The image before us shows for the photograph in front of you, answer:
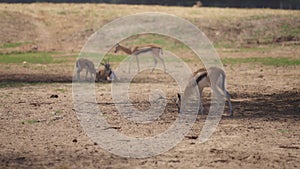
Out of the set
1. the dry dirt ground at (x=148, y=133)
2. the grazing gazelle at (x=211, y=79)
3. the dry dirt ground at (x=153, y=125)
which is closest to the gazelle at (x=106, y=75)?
the dry dirt ground at (x=153, y=125)

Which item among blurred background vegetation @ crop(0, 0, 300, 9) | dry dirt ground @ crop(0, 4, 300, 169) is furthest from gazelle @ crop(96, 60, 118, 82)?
blurred background vegetation @ crop(0, 0, 300, 9)

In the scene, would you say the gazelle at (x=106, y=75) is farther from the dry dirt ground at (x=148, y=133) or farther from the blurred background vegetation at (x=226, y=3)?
the blurred background vegetation at (x=226, y=3)

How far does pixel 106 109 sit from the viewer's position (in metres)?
13.4

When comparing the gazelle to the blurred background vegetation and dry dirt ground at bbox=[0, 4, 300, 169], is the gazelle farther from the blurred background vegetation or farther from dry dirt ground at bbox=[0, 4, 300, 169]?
the blurred background vegetation

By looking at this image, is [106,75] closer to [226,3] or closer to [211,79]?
[211,79]

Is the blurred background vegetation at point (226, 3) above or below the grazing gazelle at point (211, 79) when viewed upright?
above

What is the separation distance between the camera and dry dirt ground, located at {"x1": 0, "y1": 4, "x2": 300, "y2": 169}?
854 cm

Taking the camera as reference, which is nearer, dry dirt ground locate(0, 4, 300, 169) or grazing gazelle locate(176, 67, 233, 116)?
dry dirt ground locate(0, 4, 300, 169)

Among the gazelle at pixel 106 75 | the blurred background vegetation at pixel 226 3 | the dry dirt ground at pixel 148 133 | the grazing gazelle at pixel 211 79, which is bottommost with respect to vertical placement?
the dry dirt ground at pixel 148 133

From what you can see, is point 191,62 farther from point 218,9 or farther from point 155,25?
point 218,9

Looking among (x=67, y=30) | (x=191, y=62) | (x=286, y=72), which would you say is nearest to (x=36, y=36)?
(x=67, y=30)

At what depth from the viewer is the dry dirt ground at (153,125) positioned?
8.54 meters

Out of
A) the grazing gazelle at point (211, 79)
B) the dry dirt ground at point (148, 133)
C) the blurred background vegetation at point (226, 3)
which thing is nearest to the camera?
the dry dirt ground at point (148, 133)

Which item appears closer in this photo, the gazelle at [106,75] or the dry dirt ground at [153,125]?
the dry dirt ground at [153,125]
